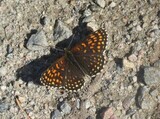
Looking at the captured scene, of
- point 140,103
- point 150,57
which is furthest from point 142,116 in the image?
point 150,57

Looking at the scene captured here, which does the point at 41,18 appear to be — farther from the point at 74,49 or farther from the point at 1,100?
the point at 1,100

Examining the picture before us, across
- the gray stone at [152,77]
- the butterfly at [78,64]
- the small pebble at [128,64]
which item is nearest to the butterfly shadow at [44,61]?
the butterfly at [78,64]

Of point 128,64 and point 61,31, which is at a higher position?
point 61,31

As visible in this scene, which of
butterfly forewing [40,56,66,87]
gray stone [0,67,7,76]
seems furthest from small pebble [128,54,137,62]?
gray stone [0,67,7,76]

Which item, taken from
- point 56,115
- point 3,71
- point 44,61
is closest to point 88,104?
point 56,115

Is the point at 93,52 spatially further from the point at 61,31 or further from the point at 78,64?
the point at 61,31

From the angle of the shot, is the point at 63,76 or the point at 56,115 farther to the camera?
the point at 56,115
